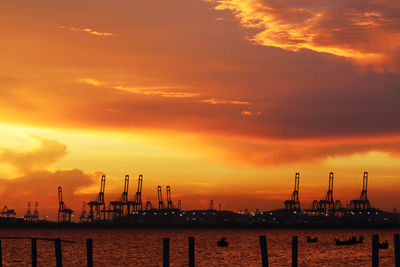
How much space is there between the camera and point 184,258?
70.7 metres

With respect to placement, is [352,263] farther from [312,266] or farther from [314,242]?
[314,242]

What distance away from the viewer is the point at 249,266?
6169 centimetres

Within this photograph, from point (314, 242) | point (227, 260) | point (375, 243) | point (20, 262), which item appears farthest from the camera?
point (314, 242)

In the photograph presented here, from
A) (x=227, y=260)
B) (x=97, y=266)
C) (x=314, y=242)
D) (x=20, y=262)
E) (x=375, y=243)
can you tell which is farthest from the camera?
(x=314, y=242)

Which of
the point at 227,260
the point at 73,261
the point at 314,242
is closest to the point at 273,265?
the point at 227,260

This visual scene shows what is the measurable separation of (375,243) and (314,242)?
308 ft

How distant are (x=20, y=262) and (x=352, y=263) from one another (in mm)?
31994

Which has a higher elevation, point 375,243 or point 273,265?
point 375,243

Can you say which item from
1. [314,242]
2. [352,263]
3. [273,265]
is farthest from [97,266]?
[314,242]

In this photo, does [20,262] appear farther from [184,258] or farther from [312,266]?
[312,266]

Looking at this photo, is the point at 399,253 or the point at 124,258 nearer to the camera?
the point at 399,253

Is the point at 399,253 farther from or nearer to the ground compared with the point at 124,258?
farther from the ground

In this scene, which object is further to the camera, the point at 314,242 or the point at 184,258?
the point at 314,242

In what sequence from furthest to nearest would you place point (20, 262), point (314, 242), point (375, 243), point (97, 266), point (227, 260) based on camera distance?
point (314, 242)
point (227, 260)
point (20, 262)
point (97, 266)
point (375, 243)
